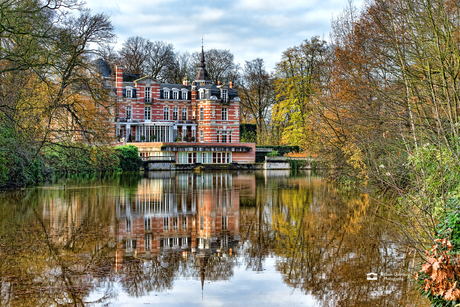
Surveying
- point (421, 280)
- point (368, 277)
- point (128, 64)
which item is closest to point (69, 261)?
point (368, 277)

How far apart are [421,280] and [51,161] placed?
19960 millimetres

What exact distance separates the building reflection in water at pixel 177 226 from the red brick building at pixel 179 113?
2709cm

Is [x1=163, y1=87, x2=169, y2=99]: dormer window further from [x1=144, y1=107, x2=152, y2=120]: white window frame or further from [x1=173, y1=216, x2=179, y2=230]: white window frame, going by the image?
[x1=173, y1=216, x2=179, y2=230]: white window frame

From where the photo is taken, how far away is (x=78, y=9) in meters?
15.0

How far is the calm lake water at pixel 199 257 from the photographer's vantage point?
18.9 ft

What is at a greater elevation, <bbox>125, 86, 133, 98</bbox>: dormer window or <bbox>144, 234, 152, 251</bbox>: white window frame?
<bbox>125, 86, 133, 98</bbox>: dormer window

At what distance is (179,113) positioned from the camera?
4750 cm

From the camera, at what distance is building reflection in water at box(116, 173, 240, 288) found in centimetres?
812

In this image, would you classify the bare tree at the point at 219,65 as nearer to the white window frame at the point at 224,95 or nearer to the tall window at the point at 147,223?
the white window frame at the point at 224,95

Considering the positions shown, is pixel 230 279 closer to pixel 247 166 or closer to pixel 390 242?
pixel 390 242


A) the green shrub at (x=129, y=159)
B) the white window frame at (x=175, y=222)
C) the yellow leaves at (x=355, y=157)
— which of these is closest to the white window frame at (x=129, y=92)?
the green shrub at (x=129, y=159)

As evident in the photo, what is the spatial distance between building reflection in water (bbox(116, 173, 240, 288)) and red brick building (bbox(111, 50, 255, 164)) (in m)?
27.1

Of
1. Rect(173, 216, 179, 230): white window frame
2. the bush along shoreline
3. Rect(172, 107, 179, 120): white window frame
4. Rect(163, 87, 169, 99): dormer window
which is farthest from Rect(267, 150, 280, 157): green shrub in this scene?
Rect(173, 216, 179, 230): white window frame

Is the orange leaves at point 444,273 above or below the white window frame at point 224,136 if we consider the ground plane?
below
